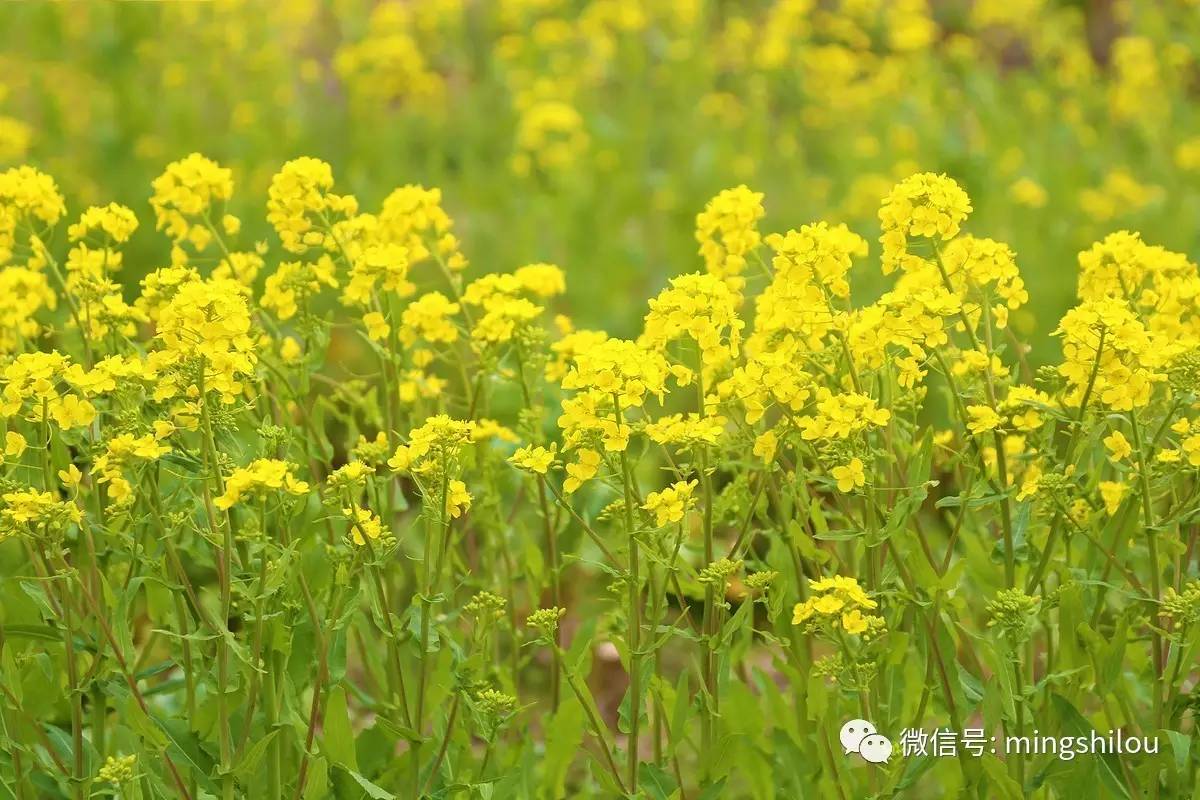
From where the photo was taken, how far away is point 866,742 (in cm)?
262

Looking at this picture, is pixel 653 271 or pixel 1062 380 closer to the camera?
pixel 1062 380

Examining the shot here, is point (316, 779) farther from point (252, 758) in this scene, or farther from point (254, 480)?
point (254, 480)

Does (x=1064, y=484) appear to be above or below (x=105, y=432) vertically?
below

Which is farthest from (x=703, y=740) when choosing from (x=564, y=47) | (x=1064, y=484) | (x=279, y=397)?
(x=564, y=47)

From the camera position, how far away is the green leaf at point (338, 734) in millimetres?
2645

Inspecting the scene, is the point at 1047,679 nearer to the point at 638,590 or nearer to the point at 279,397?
the point at 638,590

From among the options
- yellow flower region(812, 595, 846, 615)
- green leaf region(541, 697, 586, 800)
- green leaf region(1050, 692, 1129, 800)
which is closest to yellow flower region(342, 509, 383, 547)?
green leaf region(541, 697, 586, 800)

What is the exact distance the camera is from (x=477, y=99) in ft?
27.8

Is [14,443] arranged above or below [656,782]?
above

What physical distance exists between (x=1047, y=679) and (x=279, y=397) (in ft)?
5.44

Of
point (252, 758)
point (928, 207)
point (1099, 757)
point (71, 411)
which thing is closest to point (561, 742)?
point (252, 758)

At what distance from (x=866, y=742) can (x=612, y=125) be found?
209 inches

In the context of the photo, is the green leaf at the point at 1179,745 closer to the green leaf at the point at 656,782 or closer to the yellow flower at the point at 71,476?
the green leaf at the point at 656,782

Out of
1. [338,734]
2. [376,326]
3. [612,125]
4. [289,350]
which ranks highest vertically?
[612,125]
